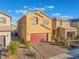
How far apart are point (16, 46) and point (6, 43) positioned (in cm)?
713

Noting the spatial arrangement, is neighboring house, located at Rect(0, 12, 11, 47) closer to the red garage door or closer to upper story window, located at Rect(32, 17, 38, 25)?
upper story window, located at Rect(32, 17, 38, 25)

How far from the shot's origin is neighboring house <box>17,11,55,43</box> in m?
39.9

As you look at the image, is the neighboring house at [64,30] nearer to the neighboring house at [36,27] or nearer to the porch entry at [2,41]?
the neighboring house at [36,27]

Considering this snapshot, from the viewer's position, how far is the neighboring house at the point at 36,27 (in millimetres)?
39875

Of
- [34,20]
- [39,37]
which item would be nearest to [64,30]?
[39,37]

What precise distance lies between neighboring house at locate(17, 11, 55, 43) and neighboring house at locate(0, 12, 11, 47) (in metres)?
6.22

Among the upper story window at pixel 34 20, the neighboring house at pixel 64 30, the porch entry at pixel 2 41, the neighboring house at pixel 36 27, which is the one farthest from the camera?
the neighboring house at pixel 64 30

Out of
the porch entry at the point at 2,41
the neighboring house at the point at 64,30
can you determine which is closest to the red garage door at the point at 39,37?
the neighboring house at the point at 64,30

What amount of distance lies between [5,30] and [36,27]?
10.0 m

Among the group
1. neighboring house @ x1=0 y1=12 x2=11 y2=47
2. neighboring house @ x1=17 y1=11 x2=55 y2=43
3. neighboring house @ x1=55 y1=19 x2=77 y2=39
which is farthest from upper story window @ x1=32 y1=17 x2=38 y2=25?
neighboring house @ x1=55 y1=19 x2=77 y2=39

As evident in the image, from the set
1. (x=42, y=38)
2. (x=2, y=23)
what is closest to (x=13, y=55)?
(x=2, y=23)

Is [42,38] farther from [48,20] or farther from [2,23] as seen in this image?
[2,23]

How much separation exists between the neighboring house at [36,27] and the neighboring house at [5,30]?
622 cm

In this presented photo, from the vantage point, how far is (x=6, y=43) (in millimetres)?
32844
